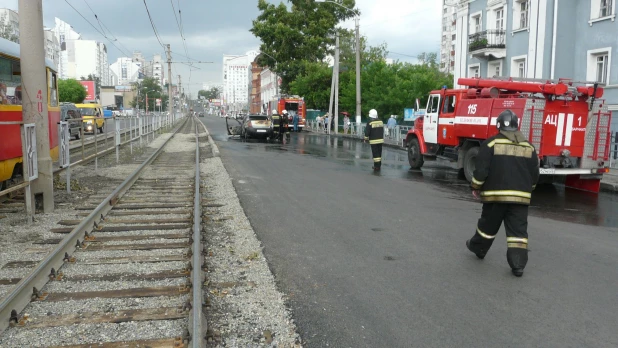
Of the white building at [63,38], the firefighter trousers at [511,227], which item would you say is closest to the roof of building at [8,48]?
the firefighter trousers at [511,227]

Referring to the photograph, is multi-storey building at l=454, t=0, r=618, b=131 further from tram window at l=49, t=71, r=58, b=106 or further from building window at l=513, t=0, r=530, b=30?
tram window at l=49, t=71, r=58, b=106

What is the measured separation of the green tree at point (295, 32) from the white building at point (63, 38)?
10217 cm

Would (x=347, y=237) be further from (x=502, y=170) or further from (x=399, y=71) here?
(x=399, y=71)

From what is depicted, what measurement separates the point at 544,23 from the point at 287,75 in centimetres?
3469

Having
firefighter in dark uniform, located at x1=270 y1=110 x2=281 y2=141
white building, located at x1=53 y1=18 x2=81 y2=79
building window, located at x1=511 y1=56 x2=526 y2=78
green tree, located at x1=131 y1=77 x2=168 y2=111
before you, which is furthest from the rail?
white building, located at x1=53 y1=18 x2=81 y2=79

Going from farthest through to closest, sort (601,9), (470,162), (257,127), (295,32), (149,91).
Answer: (149,91) < (295,32) < (257,127) < (601,9) < (470,162)

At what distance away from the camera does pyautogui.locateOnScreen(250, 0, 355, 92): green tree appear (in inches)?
2185

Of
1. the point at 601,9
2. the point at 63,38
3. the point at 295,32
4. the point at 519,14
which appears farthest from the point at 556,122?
the point at 63,38

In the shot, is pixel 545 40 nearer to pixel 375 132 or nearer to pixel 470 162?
pixel 375 132

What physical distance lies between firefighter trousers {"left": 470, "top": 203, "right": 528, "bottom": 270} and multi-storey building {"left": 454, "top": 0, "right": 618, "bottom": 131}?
19274mm

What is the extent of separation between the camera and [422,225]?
27.7ft

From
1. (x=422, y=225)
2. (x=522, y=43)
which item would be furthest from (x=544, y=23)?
(x=422, y=225)

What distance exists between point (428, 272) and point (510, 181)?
4.15 ft

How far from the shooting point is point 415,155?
17.7 metres
